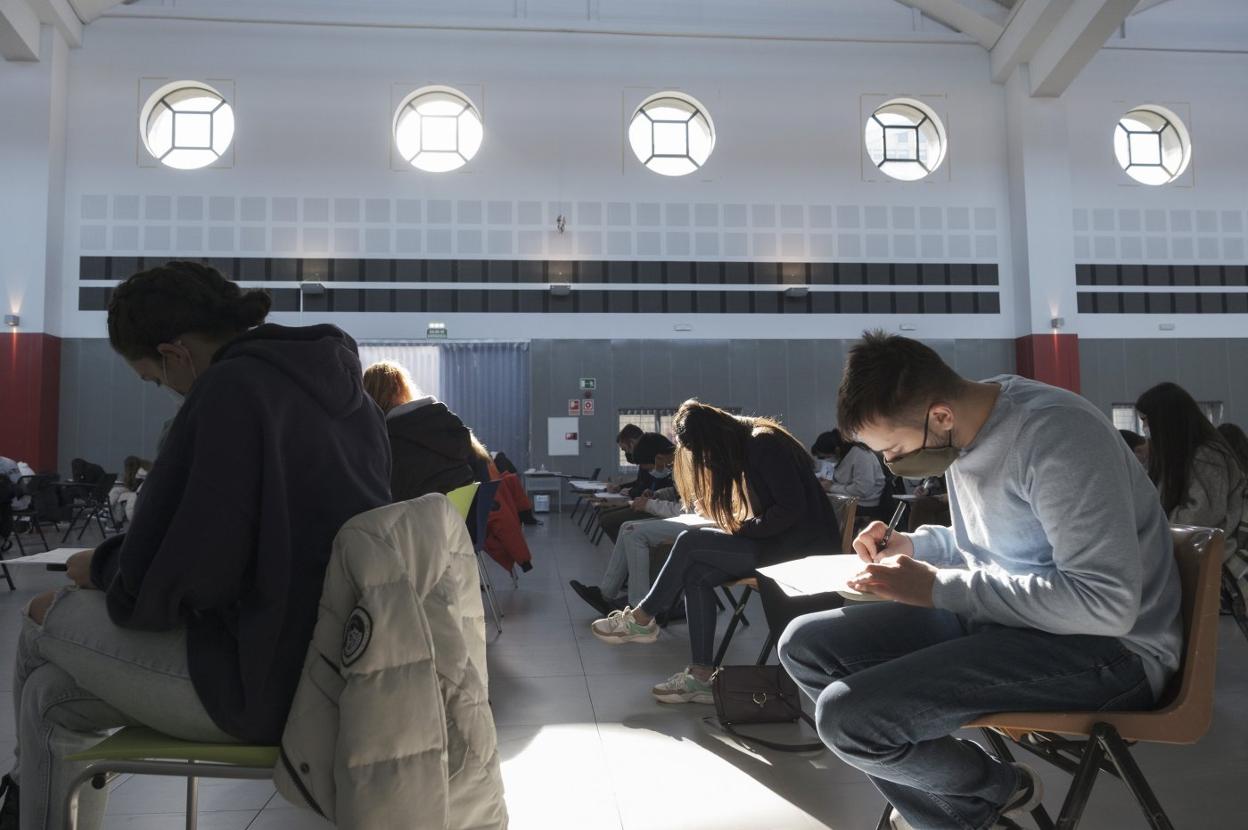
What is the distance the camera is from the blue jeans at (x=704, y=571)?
3098 mm

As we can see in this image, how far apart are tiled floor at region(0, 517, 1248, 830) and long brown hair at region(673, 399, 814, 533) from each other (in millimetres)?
738

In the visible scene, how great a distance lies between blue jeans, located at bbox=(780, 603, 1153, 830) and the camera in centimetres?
141

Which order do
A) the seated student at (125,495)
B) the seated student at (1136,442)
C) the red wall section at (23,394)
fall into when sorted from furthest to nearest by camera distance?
the red wall section at (23,394) → the seated student at (125,495) → the seated student at (1136,442)

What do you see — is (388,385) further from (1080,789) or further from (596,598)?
(1080,789)

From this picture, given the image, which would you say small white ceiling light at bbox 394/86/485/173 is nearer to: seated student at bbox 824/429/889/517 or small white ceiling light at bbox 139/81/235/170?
small white ceiling light at bbox 139/81/235/170

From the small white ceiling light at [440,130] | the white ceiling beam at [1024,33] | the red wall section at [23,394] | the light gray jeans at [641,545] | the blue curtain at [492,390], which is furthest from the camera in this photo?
the small white ceiling light at [440,130]

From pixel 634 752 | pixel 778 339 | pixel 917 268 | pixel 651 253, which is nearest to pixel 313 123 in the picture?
pixel 651 253

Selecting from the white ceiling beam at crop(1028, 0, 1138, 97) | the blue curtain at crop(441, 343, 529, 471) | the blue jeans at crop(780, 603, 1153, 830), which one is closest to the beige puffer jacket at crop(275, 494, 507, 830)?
the blue jeans at crop(780, 603, 1153, 830)

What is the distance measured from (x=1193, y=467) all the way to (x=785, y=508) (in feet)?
5.05

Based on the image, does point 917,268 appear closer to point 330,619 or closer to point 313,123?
point 313,123

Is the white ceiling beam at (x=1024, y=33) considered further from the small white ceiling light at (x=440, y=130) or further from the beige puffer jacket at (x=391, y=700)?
the beige puffer jacket at (x=391, y=700)

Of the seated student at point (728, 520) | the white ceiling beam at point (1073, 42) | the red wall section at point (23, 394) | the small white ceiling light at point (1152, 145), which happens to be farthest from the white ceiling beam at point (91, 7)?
the small white ceiling light at point (1152, 145)

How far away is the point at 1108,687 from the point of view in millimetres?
1422

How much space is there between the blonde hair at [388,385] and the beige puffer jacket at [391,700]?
1.95m
